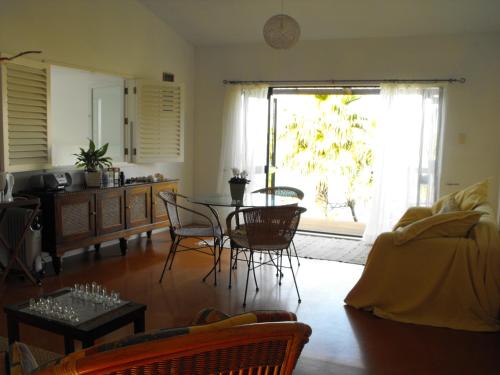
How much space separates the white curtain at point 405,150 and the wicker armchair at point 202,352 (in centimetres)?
460

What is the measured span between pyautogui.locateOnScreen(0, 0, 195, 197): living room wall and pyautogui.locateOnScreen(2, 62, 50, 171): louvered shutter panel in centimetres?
24

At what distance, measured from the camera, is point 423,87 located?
5.60 m

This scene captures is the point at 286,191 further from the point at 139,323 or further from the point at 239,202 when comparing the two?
the point at 139,323

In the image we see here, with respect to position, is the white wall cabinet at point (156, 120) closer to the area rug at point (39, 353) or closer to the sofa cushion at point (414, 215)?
the sofa cushion at point (414, 215)

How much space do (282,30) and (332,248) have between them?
8.33ft

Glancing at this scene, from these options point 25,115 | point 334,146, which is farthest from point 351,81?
point 25,115

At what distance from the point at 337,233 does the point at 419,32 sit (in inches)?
105

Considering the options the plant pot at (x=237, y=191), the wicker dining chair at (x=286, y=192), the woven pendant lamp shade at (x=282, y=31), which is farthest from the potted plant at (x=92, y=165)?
the woven pendant lamp shade at (x=282, y=31)

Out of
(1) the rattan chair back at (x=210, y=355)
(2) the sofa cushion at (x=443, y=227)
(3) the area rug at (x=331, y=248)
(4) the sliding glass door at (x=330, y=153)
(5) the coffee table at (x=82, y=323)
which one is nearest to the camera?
(1) the rattan chair back at (x=210, y=355)

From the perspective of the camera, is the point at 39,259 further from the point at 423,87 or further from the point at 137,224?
the point at 423,87

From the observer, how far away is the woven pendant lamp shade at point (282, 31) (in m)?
4.32

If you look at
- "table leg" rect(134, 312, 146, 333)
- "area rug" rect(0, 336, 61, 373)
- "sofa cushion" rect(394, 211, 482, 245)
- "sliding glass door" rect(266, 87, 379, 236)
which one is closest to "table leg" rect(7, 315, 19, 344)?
"area rug" rect(0, 336, 61, 373)

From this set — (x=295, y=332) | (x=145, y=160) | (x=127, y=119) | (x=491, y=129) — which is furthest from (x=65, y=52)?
(x=491, y=129)

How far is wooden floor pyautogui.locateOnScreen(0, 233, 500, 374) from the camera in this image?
111 inches
